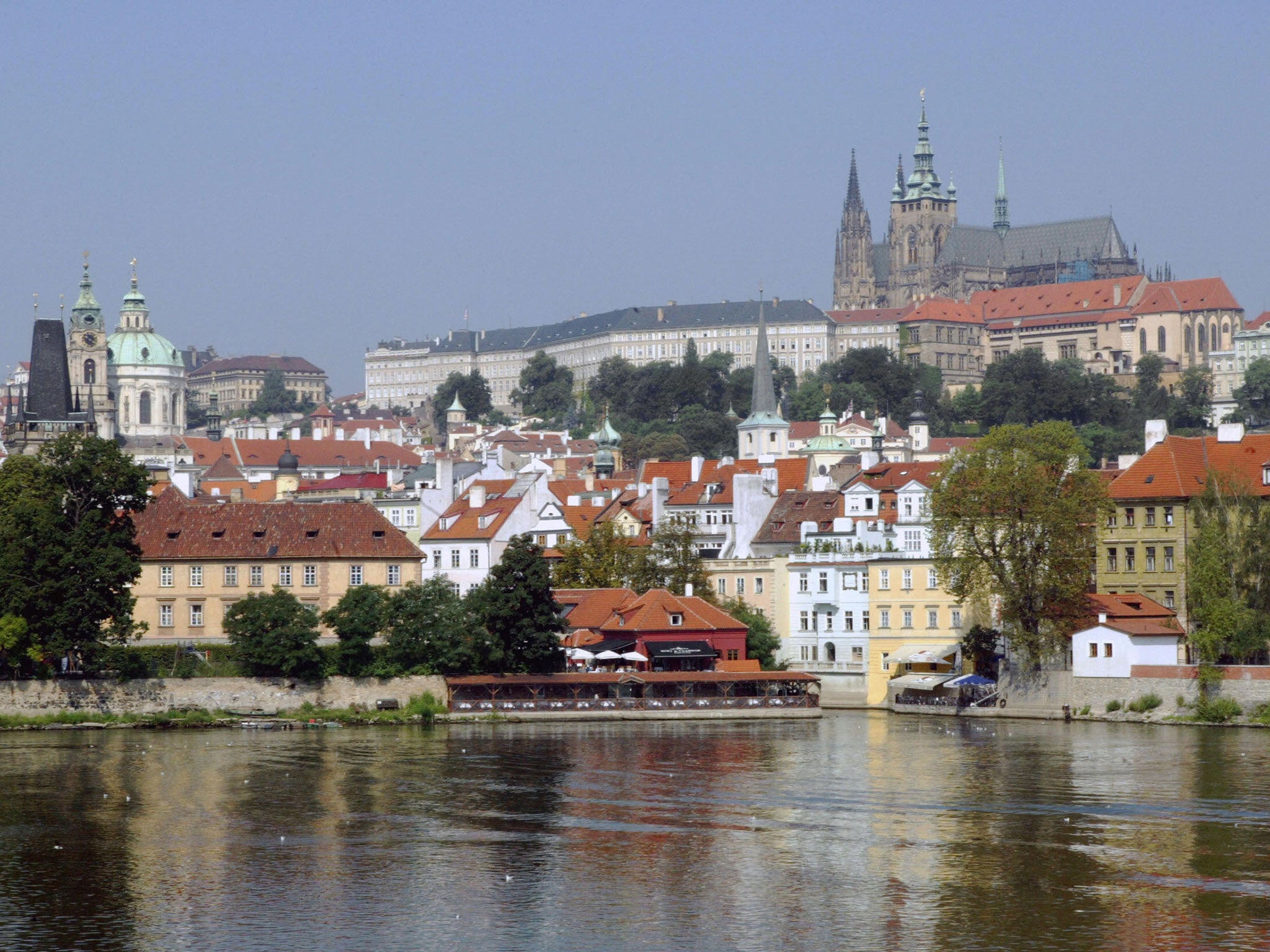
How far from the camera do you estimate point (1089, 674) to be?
2840 inches

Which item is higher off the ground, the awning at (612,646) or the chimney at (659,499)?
the chimney at (659,499)

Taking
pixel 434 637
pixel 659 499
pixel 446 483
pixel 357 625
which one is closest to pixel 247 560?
pixel 357 625

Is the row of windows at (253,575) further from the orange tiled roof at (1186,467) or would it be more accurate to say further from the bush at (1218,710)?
the bush at (1218,710)

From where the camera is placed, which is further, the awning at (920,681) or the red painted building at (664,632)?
the awning at (920,681)

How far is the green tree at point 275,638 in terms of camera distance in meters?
71.1

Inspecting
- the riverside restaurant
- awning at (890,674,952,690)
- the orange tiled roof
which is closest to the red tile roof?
the riverside restaurant

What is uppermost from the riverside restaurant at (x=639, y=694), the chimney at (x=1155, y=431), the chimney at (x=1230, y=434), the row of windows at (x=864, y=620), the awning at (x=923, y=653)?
the chimney at (x=1155, y=431)

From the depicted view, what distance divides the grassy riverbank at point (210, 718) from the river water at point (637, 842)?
Result: 309 centimetres

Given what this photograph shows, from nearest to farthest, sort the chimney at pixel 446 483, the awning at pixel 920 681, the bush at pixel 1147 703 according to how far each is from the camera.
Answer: the bush at pixel 1147 703
the awning at pixel 920 681
the chimney at pixel 446 483

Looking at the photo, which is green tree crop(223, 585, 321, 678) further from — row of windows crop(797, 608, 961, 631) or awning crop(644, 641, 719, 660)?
row of windows crop(797, 608, 961, 631)

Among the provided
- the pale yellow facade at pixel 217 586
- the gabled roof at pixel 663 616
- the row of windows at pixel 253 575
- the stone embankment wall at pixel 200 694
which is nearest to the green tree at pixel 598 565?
the gabled roof at pixel 663 616

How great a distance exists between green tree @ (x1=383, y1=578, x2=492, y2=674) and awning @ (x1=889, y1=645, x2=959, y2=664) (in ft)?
49.6

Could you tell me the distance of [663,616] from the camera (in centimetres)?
7744

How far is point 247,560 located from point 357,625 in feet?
27.7
